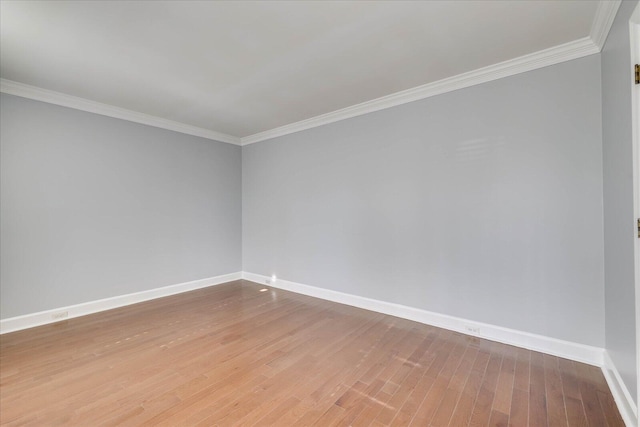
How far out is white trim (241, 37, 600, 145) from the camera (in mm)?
2314

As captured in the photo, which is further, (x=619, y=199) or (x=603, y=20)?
(x=603, y=20)

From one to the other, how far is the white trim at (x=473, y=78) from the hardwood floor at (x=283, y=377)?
2.61 metres

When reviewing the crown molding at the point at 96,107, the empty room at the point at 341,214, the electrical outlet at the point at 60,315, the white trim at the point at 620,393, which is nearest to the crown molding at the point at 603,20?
the empty room at the point at 341,214

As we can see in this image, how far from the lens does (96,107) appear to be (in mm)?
3572

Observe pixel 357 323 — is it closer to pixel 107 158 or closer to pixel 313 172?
pixel 313 172

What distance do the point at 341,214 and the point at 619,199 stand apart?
2673 millimetres

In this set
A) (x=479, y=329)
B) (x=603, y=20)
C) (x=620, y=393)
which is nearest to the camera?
(x=620, y=393)

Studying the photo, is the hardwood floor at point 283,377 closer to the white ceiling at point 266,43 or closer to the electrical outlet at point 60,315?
the electrical outlet at point 60,315

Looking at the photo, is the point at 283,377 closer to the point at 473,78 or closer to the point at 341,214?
the point at 341,214

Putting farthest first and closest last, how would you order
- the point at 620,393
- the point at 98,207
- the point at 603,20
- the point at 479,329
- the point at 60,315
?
1. the point at 98,207
2. the point at 60,315
3. the point at 479,329
4. the point at 603,20
5. the point at 620,393

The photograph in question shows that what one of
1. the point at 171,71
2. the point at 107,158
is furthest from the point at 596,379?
the point at 107,158

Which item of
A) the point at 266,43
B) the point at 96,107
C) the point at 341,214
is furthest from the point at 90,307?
the point at 266,43

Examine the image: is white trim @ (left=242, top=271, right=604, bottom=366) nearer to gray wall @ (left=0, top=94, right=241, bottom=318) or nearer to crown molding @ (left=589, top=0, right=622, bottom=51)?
gray wall @ (left=0, top=94, right=241, bottom=318)

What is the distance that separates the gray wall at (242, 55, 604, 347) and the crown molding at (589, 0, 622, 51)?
0.17 m
